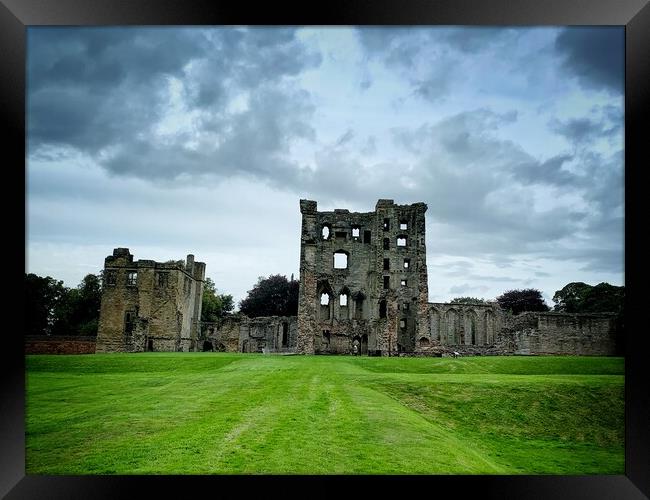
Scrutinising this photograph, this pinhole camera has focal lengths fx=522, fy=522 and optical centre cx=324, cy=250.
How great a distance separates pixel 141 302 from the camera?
38.3m

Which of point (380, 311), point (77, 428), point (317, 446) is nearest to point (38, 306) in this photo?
point (380, 311)

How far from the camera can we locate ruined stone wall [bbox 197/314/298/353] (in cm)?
4484

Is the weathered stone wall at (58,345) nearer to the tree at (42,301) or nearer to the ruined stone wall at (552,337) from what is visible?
the tree at (42,301)

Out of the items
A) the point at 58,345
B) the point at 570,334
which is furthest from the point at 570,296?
the point at 58,345

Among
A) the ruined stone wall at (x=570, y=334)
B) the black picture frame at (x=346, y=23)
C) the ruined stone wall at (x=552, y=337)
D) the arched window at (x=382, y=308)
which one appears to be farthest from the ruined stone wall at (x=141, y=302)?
the black picture frame at (x=346, y=23)

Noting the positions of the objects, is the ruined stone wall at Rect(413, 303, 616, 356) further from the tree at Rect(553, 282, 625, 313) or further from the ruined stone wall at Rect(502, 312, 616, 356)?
the tree at Rect(553, 282, 625, 313)

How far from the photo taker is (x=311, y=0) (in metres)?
5.93

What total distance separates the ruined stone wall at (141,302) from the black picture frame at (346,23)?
32.9 meters

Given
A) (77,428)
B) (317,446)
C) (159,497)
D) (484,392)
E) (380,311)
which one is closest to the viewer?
(159,497)

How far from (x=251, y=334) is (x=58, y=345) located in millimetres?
19174

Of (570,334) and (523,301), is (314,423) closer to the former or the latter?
(570,334)
